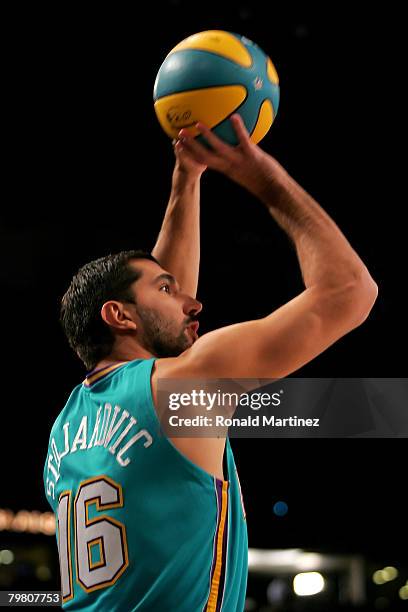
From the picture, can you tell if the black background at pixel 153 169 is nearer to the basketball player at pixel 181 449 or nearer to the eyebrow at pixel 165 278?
the eyebrow at pixel 165 278

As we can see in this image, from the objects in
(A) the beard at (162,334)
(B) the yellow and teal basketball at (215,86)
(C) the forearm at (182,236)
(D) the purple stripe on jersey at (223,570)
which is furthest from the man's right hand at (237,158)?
(D) the purple stripe on jersey at (223,570)

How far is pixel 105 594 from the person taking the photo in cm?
236

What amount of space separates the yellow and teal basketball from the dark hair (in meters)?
0.51

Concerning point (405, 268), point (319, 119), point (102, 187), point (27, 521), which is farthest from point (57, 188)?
point (27, 521)

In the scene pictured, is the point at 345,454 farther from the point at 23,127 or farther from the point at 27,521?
the point at 23,127

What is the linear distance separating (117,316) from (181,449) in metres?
0.56

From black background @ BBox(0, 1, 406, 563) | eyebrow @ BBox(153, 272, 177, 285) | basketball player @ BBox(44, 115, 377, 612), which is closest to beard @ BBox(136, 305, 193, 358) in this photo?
basketball player @ BBox(44, 115, 377, 612)

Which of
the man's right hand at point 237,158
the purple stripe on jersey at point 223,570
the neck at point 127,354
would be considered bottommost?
the purple stripe on jersey at point 223,570

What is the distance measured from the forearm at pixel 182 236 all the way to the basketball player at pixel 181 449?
64cm

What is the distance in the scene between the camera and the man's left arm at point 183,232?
10.9 ft

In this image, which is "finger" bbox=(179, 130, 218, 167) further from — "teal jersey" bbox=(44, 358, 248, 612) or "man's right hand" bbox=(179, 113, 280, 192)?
"teal jersey" bbox=(44, 358, 248, 612)

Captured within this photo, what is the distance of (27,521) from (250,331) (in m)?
15.6

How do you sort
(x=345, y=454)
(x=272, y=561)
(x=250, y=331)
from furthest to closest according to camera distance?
(x=272, y=561)
(x=345, y=454)
(x=250, y=331)

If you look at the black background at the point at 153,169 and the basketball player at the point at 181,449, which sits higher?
the black background at the point at 153,169
